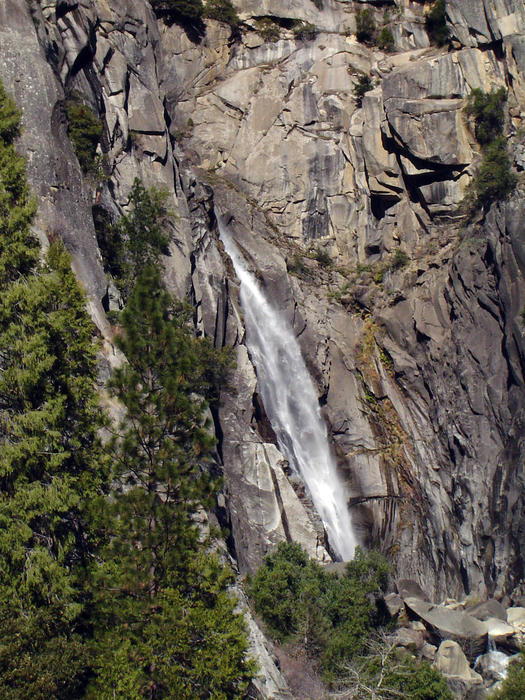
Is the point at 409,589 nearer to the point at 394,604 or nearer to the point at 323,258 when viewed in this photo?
the point at 394,604

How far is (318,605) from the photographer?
2252cm

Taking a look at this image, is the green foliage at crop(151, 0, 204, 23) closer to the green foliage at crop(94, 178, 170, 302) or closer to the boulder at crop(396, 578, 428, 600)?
the green foliage at crop(94, 178, 170, 302)

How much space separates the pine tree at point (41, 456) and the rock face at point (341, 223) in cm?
574

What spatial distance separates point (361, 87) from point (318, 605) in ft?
107

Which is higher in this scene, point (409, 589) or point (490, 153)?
point (490, 153)

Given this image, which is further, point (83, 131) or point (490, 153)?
point (490, 153)

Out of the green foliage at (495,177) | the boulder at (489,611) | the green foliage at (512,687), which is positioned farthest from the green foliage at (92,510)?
the green foliage at (495,177)

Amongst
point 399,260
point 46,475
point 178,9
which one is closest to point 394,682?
point 46,475

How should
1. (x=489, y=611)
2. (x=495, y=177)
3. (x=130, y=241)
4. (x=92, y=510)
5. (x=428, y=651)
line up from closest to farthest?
(x=92, y=510) < (x=428, y=651) < (x=489, y=611) < (x=130, y=241) < (x=495, y=177)

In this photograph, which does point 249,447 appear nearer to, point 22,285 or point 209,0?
point 22,285

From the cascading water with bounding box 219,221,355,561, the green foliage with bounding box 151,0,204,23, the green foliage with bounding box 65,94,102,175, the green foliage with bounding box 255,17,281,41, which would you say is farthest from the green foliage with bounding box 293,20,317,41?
the green foliage with bounding box 65,94,102,175

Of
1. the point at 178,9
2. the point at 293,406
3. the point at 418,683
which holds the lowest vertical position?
the point at 418,683

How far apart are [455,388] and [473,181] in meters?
12.4

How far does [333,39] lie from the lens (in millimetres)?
45062
